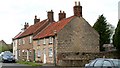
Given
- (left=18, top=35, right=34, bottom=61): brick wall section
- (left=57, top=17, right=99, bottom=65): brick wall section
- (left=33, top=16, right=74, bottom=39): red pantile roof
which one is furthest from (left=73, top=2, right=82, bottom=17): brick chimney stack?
(left=18, top=35, right=34, bottom=61): brick wall section

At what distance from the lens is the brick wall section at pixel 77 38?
50781mm

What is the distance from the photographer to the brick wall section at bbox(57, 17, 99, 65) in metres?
50.8

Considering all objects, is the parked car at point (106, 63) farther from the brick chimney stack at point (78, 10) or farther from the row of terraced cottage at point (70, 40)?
the brick chimney stack at point (78, 10)

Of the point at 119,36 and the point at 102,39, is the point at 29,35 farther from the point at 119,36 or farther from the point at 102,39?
A: the point at 102,39

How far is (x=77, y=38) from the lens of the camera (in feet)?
170

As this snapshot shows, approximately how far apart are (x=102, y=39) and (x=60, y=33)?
1440 inches

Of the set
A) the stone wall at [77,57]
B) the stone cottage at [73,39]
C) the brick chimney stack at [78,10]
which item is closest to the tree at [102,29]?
the stone cottage at [73,39]

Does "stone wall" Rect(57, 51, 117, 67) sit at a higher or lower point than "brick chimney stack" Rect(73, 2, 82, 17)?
lower

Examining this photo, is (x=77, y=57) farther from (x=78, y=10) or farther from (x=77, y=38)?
(x=78, y=10)

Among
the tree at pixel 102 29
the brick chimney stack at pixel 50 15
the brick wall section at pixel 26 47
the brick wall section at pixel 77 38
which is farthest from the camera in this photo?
the tree at pixel 102 29

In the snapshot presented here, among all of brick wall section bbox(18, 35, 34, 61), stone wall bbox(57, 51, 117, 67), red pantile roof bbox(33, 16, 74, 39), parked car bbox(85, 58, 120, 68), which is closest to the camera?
parked car bbox(85, 58, 120, 68)

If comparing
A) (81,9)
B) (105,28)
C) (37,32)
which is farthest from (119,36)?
(105,28)

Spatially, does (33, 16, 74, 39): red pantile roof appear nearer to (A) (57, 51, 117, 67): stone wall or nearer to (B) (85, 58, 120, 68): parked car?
(A) (57, 51, 117, 67): stone wall

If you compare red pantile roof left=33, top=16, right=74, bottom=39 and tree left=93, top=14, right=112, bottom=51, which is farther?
tree left=93, top=14, right=112, bottom=51
